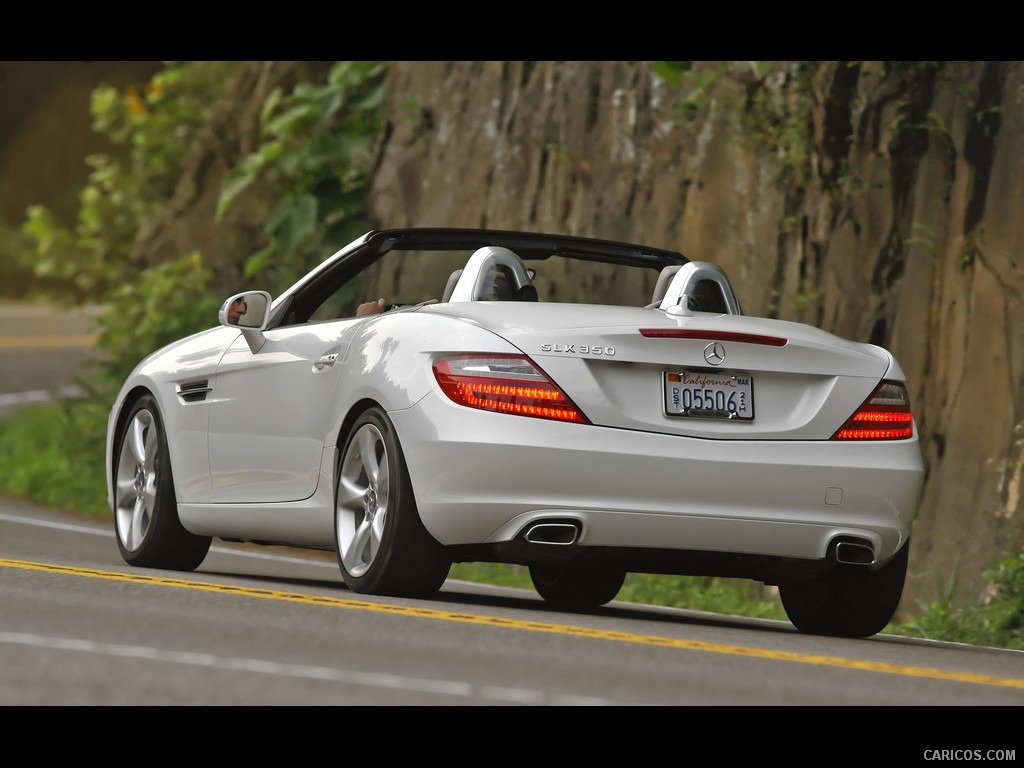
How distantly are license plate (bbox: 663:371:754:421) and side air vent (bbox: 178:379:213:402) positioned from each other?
2.70 m

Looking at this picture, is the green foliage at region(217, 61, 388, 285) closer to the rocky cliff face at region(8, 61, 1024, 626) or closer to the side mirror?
the rocky cliff face at region(8, 61, 1024, 626)

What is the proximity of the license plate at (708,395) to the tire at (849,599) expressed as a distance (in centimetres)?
96

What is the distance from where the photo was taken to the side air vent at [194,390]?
1010 centimetres

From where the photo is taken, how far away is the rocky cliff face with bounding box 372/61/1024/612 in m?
12.5

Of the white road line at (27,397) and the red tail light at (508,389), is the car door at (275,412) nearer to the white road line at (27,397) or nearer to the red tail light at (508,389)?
the red tail light at (508,389)

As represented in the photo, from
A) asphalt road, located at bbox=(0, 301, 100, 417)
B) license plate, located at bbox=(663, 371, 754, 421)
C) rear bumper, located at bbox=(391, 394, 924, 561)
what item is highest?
license plate, located at bbox=(663, 371, 754, 421)

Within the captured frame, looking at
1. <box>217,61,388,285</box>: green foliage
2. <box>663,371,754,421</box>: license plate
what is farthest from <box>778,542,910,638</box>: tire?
<box>217,61,388,285</box>: green foliage

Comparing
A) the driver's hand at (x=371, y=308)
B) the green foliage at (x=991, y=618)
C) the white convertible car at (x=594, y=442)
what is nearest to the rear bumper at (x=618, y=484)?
the white convertible car at (x=594, y=442)

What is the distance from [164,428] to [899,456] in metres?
3.66

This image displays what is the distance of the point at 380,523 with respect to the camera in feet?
28.0

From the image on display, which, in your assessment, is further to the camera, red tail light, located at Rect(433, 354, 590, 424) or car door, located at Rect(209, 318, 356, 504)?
car door, located at Rect(209, 318, 356, 504)

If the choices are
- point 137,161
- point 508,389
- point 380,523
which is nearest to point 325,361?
point 380,523

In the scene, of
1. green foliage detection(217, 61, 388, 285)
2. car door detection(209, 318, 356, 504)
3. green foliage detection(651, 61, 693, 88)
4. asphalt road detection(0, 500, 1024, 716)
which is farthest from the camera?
green foliage detection(217, 61, 388, 285)
